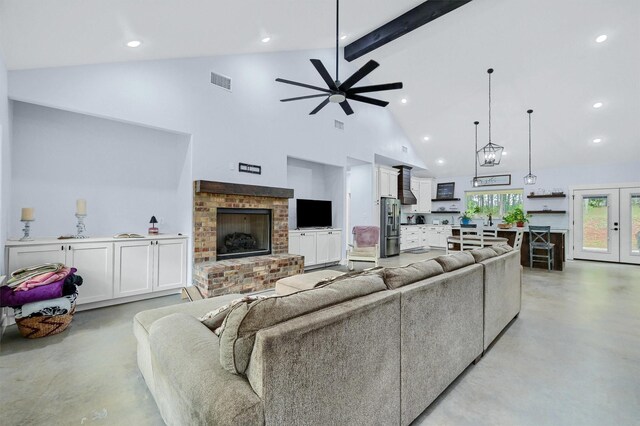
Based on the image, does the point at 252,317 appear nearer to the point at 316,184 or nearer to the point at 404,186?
the point at 316,184

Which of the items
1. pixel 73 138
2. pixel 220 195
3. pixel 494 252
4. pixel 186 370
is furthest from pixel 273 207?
pixel 186 370

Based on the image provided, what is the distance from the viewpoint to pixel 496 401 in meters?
1.88

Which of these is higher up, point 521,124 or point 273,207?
point 521,124

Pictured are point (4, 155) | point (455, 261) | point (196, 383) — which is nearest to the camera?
point (196, 383)

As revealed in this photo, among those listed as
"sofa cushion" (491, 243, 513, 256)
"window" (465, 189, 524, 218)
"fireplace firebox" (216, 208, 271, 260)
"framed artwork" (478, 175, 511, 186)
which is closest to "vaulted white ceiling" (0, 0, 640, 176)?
"framed artwork" (478, 175, 511, 186)

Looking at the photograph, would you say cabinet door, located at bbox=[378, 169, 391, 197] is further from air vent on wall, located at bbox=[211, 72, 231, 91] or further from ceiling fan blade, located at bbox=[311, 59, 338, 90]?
ceiling fan blade, located at bbox=[311, 59, 338, 90]

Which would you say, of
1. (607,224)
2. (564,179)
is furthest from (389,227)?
(607,224)

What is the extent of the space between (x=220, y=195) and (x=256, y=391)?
376cm

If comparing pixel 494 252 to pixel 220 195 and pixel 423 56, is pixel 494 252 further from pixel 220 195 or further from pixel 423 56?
pixel 423 56

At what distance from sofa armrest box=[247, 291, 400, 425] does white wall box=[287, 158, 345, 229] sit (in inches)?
184

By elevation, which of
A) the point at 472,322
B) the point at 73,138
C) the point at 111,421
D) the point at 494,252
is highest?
the point at 73,138

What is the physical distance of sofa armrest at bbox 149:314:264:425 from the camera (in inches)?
37.0

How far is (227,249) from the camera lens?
474 cm

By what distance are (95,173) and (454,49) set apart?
6103mm
